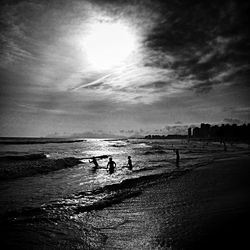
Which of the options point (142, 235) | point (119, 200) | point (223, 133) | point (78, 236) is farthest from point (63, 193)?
point (223, 133)

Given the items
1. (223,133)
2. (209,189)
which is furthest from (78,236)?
(223,133)

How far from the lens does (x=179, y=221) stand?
8.11m

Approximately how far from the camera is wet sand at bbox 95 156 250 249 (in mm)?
6309

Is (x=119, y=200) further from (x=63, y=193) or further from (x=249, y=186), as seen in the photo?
(x=249, y=186)

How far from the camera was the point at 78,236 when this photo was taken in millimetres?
7367

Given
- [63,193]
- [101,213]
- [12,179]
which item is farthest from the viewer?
[12,179]

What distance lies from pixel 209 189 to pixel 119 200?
6.65m

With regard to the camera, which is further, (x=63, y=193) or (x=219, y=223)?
(x=63, y=193)

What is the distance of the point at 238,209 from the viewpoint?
8.49 meters

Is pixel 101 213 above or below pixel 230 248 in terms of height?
below

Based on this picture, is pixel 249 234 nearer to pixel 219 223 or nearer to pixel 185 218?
pixel 219 223

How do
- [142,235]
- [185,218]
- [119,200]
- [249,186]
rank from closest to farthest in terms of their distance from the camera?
1. [142,235]
2. [185,218]
3. [119,200]
4. [249,186]

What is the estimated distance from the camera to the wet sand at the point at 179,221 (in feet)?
20.7

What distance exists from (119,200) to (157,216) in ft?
11.7
